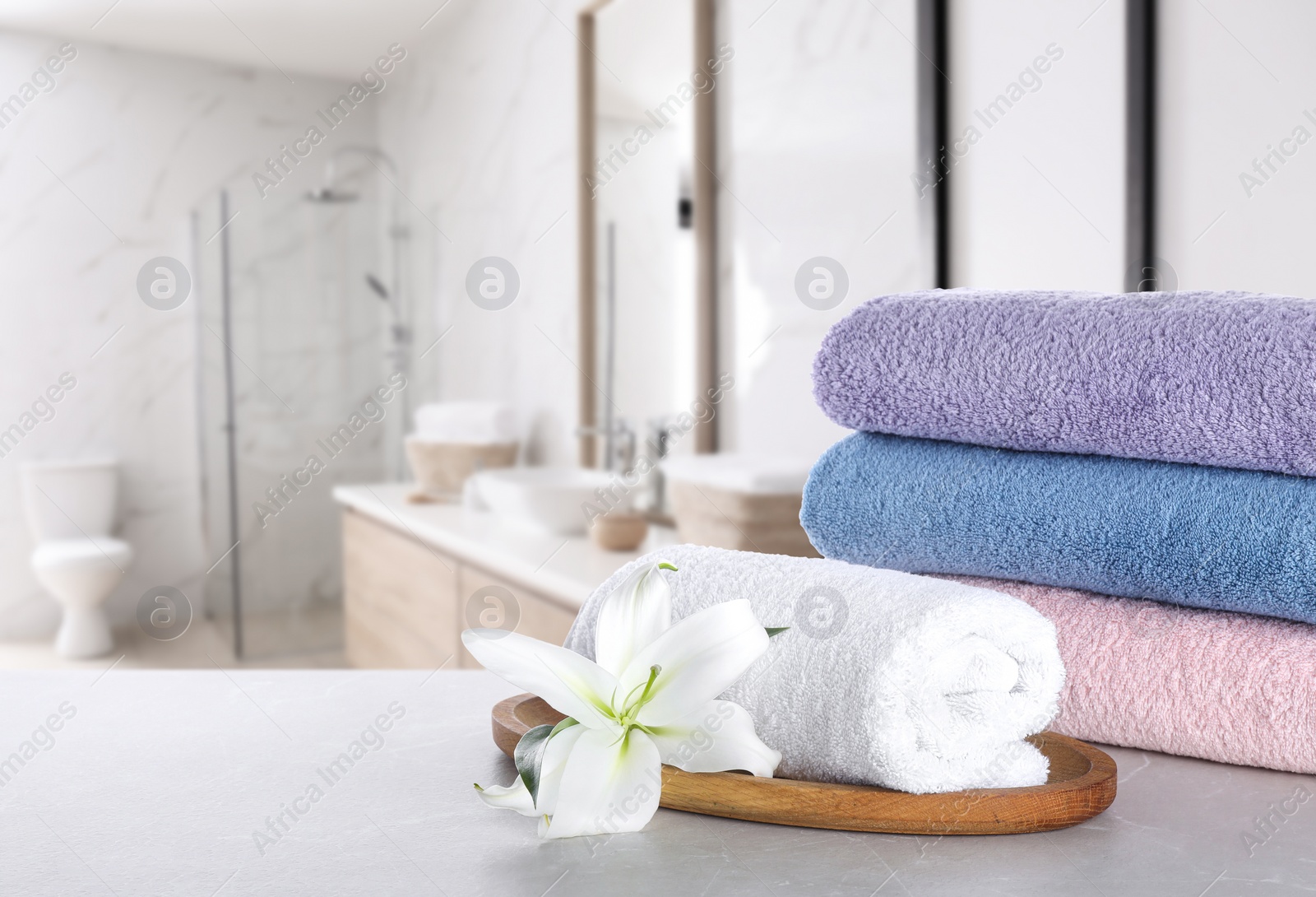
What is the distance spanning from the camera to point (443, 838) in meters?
0.38

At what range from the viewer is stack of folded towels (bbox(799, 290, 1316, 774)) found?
433mm

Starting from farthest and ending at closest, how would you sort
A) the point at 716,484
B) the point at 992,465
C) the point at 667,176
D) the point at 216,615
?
the point at 216,615
the point at 667,176
the point at 716,484
the point at 992,465

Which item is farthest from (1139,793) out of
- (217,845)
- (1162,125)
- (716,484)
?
(716,484)

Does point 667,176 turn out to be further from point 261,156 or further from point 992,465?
point 261,156

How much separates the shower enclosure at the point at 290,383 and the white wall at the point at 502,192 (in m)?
0.18

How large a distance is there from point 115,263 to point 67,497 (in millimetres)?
779

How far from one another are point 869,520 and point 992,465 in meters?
0.07

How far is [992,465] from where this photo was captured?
51 cm

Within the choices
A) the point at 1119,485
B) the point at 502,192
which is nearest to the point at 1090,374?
the point at 1119,485

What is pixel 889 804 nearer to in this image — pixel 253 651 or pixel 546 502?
pixel 546 502

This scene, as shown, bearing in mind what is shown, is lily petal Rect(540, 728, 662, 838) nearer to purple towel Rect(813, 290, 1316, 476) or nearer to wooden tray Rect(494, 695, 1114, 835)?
wooden tray Rect(494, 695, 1114, 835)

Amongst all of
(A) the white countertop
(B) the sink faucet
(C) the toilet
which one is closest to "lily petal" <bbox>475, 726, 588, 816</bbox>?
(A) the white countertop

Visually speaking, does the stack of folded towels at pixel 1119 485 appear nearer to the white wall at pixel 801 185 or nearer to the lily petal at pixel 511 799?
the lily petal at pixel 511 799

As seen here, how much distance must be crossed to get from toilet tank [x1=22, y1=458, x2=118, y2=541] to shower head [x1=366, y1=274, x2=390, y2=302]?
1088 mm
